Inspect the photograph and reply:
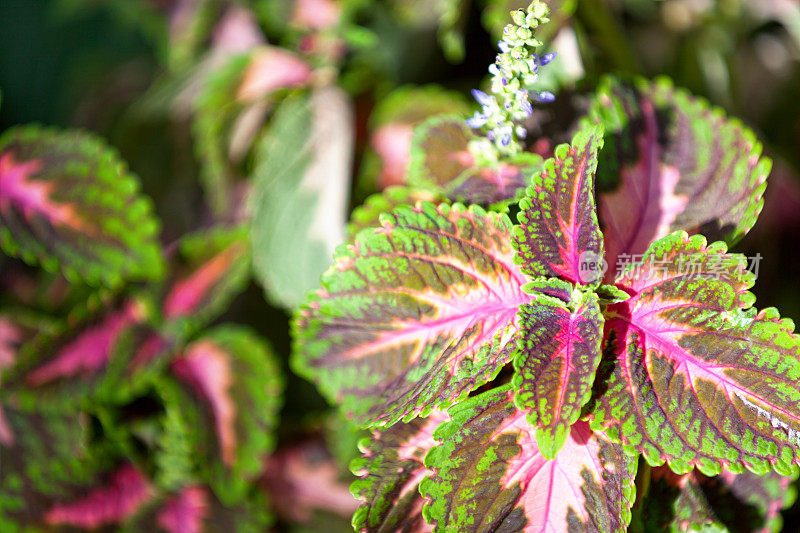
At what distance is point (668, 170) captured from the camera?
2.23ft

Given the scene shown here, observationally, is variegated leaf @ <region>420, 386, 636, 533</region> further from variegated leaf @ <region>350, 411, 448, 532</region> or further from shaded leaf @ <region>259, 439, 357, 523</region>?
shaded leaf @ <region>259, 439, 357, 523</region>

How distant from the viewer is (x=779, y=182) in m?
1.02

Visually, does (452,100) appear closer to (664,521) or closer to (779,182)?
(779,182)

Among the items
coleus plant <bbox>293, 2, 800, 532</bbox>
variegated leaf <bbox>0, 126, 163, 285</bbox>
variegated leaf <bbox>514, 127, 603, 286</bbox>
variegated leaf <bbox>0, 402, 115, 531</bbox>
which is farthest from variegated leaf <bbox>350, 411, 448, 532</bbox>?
variegated leaf <bbox>0, 402, 115, 531</bbox>

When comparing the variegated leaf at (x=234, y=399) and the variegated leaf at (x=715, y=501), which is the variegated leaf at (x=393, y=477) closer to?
the variegated leaf at (x=715, y=501)

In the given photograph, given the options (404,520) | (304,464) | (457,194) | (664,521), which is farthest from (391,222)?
(304,464)

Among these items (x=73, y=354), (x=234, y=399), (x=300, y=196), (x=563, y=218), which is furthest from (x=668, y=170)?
(x=73, y=354)

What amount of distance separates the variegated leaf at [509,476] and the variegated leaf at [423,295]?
0.05m

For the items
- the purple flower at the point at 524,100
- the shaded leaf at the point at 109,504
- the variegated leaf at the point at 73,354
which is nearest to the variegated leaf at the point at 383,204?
the purple flower at the point at 524,100

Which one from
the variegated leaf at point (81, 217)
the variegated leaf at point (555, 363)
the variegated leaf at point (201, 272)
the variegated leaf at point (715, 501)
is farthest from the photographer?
the variegated leaf at point (201, 272)

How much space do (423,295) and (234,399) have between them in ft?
1.37

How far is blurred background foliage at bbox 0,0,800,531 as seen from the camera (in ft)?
3.23

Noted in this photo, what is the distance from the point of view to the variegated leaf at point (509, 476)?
566 mm

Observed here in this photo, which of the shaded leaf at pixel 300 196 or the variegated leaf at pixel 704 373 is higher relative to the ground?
the shaded leaf at pixel 300 196
